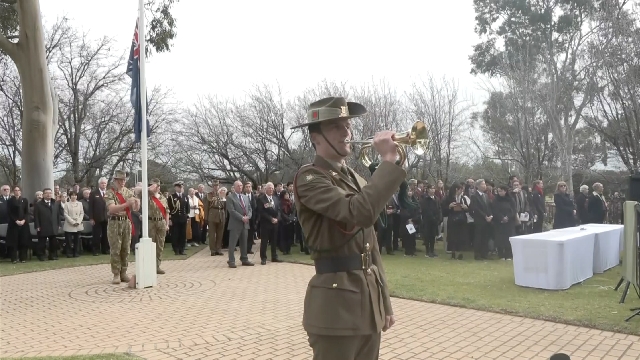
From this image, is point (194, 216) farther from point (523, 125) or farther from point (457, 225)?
point (523, 125)

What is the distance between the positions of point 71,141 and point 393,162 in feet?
103

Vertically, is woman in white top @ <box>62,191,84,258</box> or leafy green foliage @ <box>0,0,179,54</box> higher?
leafy green foliage @ <box>0,0,179,54</box>

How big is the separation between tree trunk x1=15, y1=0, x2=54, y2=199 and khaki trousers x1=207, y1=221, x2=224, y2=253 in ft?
20.2

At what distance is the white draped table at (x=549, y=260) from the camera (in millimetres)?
8234

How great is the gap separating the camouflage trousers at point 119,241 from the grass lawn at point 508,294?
16.0 feet

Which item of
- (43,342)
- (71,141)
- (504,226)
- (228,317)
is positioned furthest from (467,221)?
(71,141)

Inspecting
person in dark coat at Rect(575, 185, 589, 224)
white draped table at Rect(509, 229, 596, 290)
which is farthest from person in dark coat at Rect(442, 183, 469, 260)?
white draped table at Rect(509, 229, 596, 290)

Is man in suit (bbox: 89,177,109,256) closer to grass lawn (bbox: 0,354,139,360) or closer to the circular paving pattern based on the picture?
the circular paving pattern

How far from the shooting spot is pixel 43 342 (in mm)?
5762

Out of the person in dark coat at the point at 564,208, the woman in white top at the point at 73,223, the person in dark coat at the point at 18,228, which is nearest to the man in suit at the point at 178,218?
the woman in white top at the point at 73,223

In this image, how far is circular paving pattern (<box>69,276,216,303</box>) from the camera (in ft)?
26.8

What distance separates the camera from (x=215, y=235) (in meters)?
14.3

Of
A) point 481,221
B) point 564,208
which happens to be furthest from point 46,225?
point 564,208

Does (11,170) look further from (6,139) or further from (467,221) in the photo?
(467,221)
